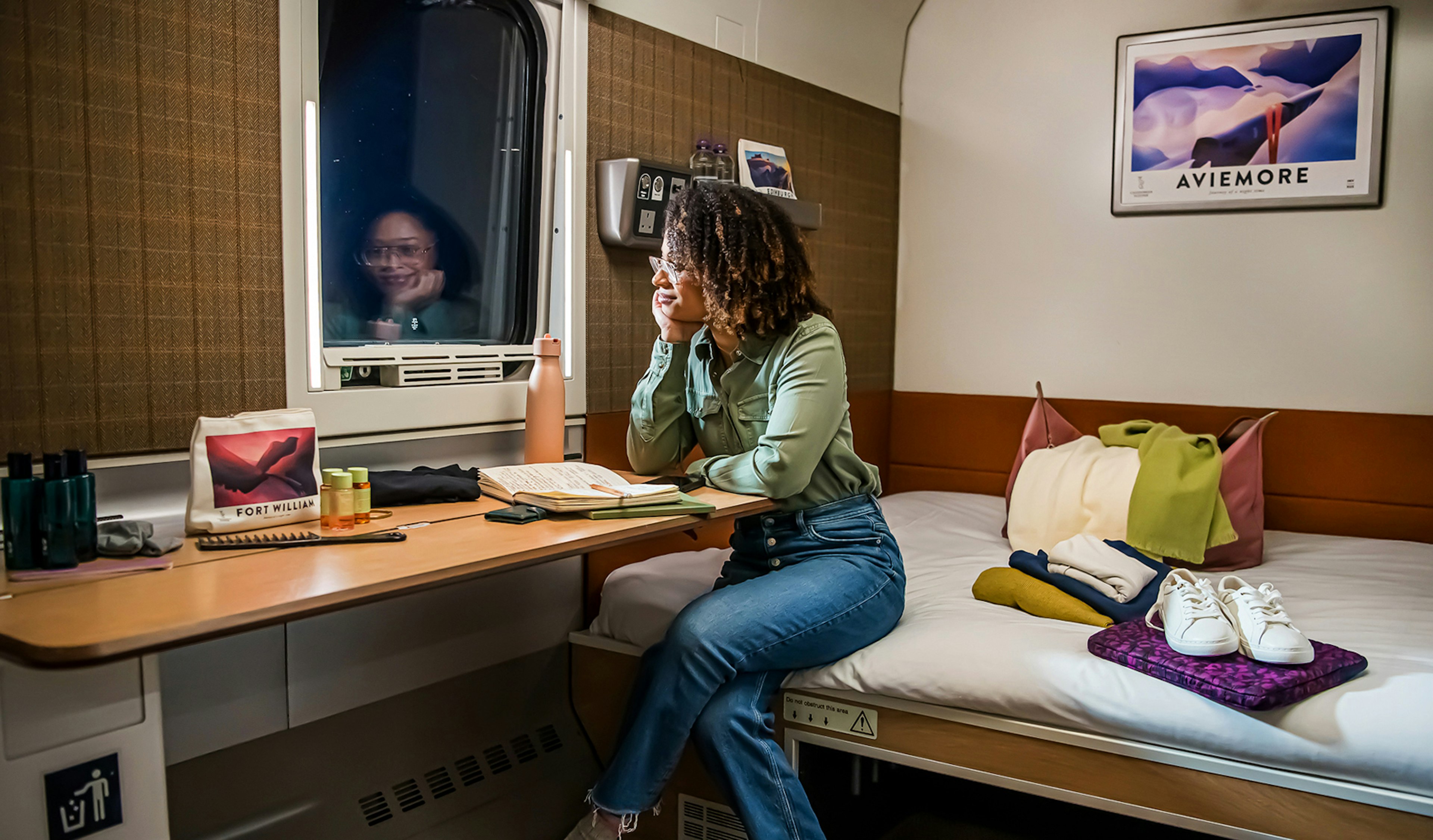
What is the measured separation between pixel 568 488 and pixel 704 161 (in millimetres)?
1311

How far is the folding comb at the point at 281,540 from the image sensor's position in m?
1.59

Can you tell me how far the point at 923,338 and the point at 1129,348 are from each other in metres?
0.77

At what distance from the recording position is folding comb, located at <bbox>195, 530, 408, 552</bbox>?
159 centimetres

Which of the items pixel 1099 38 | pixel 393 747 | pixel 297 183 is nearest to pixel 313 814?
pixel 393 747

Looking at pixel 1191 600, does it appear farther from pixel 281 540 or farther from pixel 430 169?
pixel 430 169

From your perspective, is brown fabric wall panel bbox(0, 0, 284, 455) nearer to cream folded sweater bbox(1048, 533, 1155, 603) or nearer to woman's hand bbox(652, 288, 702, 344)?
woman's hand bbox(652, 288, 702, 344)

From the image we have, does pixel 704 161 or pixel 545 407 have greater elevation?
pixel 704 161

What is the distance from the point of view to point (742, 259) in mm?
2232

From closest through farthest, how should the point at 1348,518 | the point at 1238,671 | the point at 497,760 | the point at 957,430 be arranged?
the point at 1238,671 → the point at 497,760 → the point at 1348,518 → the point at 957,430

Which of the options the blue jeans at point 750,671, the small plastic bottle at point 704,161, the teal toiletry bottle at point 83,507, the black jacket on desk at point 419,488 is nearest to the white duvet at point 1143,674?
the blue jeans at point 750,671

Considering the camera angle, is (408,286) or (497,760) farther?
(497,760)

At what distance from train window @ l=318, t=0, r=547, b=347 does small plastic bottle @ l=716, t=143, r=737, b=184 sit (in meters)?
0.64

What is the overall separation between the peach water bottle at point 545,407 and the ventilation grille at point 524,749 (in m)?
0.70

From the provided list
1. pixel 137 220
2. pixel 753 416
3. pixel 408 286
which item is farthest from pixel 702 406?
pixel 137 220
